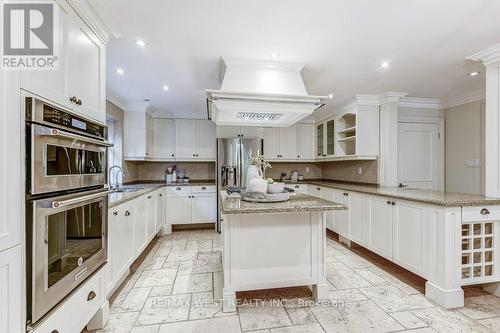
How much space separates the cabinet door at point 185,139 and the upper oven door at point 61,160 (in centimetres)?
310

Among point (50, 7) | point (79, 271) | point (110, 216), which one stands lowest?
point (79, 271)

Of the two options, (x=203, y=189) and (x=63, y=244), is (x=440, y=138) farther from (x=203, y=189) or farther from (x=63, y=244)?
(x=63, y=244)

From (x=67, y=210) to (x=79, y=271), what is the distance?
17.0 inches

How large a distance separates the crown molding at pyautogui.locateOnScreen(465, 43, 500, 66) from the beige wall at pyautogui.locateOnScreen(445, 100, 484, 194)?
1653 mm

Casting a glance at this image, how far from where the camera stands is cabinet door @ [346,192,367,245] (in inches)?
126

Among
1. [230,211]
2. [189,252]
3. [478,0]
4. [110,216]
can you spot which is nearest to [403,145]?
[478,0]

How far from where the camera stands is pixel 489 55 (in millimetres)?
2238

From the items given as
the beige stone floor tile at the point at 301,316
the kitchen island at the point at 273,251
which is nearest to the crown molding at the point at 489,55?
the kitchen island at the point at 273,251

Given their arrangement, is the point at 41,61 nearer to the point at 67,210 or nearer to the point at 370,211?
the point at 67,210

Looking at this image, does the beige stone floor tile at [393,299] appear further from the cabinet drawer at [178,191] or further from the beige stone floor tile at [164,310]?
the cabinet drawer at [178,191]

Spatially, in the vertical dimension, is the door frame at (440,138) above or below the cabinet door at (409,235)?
above

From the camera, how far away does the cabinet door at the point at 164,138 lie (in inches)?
187

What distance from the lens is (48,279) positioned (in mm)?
1246

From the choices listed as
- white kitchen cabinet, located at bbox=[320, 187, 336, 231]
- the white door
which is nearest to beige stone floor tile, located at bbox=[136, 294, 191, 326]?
white kitchen cabinet, located at bbox=[320, 187, 336, 231]
